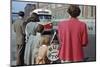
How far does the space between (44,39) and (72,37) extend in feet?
1.23

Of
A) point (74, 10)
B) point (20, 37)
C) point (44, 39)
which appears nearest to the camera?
point (20, 37)

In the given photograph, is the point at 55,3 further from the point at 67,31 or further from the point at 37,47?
the point at 37,47

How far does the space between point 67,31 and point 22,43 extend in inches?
23.4

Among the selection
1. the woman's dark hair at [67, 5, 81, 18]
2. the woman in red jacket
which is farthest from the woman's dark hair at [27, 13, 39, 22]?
the woman's dark hair at [67, 5, 81, 18]

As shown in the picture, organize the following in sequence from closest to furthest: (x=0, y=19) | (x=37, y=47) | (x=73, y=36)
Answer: (x=0, y=19) < (x=37, y=47) < (x=73, y=36)

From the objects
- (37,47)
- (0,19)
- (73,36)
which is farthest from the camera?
(73,36)

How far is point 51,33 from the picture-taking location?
245cm

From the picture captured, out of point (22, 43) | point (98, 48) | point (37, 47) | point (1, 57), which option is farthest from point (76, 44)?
point (1, 57)

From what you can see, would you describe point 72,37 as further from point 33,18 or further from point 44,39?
point 33,18

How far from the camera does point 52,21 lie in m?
2.44

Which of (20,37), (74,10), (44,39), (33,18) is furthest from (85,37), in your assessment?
(20,37)

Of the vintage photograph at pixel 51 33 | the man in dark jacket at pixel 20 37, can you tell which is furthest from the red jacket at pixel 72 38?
the man in dark jacket at pixel 20 37

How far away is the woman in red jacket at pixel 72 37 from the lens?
2506mm

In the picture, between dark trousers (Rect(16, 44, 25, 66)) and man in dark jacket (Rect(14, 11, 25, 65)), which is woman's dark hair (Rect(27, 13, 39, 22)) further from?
dark trousers (Rect(16, 44, 25, 66))
